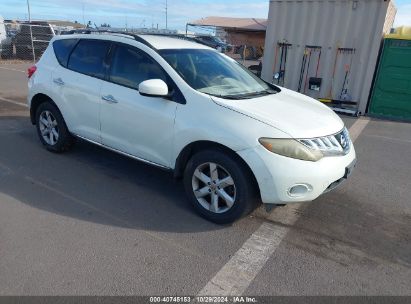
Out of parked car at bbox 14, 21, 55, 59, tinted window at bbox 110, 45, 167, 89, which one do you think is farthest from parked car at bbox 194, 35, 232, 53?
parked car at bbox 14, 21, 55, 59

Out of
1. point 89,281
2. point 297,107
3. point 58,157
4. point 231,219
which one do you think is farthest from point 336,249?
point 58,157

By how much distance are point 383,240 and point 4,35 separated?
20.6 metres

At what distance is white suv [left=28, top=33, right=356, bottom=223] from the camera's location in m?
3.18

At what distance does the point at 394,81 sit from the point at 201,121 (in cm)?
796

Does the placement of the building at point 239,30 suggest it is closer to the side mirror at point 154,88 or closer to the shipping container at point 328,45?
the shipping container at point 328,45

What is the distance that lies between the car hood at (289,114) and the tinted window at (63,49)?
8.18ft

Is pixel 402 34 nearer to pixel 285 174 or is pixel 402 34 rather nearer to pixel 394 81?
pixel 394 81

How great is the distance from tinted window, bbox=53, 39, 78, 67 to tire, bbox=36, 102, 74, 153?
63 centimetres

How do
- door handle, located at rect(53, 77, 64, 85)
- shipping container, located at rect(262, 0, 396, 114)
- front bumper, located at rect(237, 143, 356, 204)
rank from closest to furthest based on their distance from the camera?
front bumper, located at rect(237, 143, 356, 204) → door handle, located at rect(53, 77, 64, 85) → shipping container, located at rect(262, 0, 396, 114)

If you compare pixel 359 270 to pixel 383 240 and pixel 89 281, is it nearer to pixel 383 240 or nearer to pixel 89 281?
pixel 383 240

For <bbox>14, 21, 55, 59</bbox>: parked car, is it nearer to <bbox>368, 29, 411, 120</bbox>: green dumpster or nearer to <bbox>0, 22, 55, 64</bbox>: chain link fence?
<bbox>0, 22, 55, 64</bbox>: chain link fence

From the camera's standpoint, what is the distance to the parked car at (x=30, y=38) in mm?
18141

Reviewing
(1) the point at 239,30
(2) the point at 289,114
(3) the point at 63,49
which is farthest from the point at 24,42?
(1) the point at 239,30

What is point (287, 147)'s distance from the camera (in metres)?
3.12
